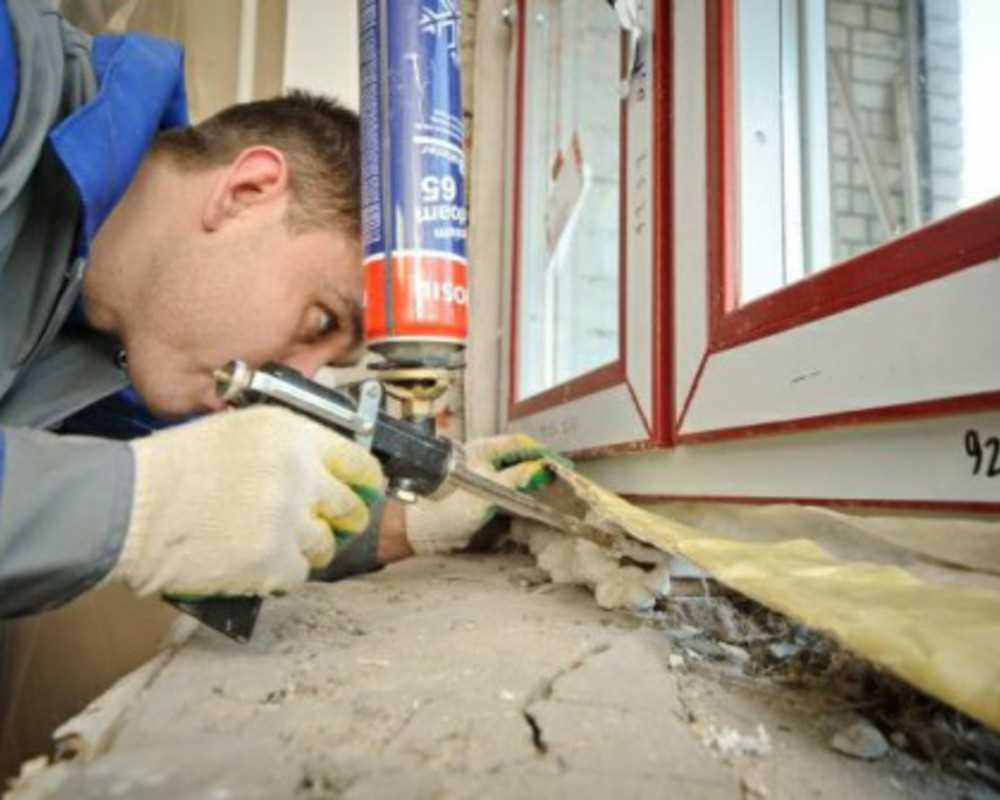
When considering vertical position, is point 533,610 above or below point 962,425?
below

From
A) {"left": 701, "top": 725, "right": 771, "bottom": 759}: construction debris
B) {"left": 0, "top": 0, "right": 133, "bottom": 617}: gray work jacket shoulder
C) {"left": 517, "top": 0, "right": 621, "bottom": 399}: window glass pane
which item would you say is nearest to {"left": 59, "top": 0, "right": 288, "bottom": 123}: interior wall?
{"left": 517, "top": 0, "right": 621, "bottom": 399}: window glass pane

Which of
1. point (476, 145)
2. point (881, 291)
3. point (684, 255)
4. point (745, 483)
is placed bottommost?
point (745, 483)

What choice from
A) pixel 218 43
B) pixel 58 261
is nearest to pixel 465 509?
pixel 58 261

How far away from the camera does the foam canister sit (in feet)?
2.08

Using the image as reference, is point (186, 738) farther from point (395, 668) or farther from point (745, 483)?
point (745, 483)

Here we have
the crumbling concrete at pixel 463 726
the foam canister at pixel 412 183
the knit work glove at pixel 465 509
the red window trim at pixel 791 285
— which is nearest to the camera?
the crumbling concrete at pixel 463 726

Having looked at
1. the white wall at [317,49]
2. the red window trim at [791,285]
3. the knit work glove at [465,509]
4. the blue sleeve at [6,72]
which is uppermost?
the white wall at [317,49]

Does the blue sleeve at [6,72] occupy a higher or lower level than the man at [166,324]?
higher

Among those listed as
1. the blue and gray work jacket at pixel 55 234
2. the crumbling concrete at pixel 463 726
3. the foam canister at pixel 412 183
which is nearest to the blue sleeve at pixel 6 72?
the blue and gray work jacket at pixel 55 234

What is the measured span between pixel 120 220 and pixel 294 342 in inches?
10.5

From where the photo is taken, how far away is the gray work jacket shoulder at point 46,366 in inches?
19.7

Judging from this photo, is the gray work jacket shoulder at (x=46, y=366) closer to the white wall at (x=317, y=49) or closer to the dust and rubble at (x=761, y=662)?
the dust and rubble at (x=761, y=662)

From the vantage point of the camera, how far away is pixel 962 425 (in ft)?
1.57

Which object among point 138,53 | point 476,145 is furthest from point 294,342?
point 476,145
